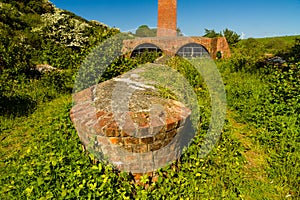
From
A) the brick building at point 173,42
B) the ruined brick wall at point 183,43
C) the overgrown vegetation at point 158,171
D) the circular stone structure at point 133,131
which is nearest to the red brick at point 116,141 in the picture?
the circular stone structure at point 133,131

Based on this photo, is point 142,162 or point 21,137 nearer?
point 142,162

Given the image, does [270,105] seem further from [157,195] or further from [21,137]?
[21,137]

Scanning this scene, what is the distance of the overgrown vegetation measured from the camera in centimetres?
262

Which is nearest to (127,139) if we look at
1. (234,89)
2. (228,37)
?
(234,89)

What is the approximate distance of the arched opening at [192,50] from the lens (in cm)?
1606

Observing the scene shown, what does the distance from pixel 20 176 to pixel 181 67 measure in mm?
6365

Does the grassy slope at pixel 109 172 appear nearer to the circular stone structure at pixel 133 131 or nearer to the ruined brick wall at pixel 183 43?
the circular stone structure at pixel 133 131

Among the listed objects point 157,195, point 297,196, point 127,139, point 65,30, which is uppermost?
point 65,30

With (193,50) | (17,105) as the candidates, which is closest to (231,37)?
(193,50)

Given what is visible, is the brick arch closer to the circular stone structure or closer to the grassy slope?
the grassy slope

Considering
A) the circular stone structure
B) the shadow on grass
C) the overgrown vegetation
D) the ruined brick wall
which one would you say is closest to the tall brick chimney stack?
the ruined brick wall

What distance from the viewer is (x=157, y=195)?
262cm

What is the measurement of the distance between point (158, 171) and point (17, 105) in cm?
447

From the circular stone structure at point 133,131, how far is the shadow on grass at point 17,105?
2838 mm
